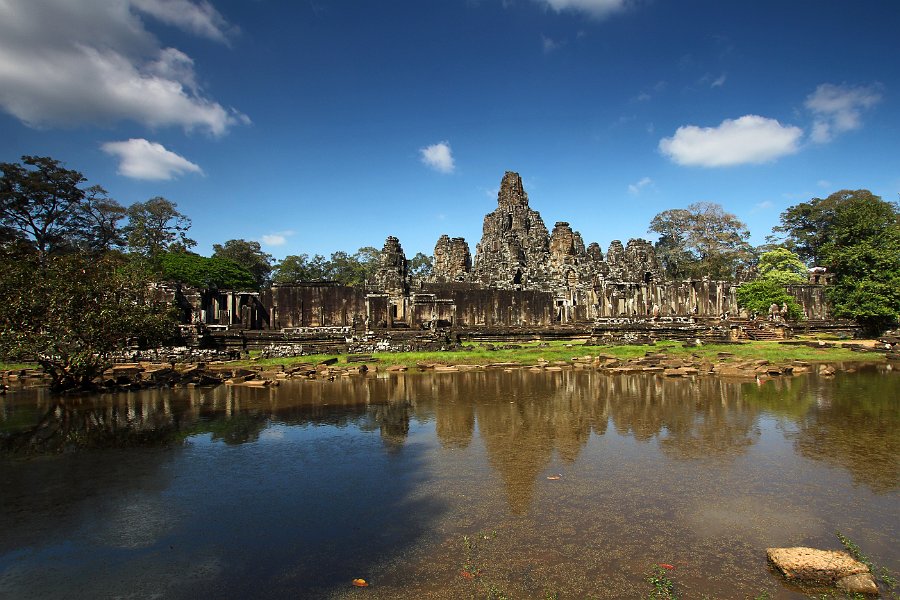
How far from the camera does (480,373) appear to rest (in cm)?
1352

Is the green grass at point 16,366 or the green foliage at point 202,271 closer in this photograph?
the green grass at point 16,366

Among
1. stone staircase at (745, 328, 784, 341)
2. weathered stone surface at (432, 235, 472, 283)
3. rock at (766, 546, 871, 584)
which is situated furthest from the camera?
weathered stone surface at (432, 235, 472, 283)

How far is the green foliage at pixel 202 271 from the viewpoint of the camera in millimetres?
37375

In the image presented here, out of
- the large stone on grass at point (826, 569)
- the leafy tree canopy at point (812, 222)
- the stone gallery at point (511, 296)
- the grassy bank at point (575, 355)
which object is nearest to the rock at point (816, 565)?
the large stone on grass at point (826, 569)

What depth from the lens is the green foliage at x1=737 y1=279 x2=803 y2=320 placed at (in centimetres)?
2669

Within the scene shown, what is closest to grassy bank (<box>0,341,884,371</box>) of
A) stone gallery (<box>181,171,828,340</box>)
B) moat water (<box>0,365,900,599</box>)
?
stone gallery (<box>181,171,828,340</box>)

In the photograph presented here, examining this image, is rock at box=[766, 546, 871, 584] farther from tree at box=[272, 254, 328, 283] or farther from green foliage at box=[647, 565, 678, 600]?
tree at box=[272, 254, 328, 283]

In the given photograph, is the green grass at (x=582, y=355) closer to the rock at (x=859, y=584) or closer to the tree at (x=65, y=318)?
the tree at (x=65, y=318)

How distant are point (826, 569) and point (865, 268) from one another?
75.7 feet

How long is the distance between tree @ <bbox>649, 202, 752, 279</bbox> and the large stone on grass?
50.6m

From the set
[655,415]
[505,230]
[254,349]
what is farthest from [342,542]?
[505,230]

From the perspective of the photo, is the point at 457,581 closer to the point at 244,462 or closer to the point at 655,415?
the point at 244,462

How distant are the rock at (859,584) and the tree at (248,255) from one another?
2174 inches

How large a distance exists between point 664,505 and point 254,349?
1682 cm
